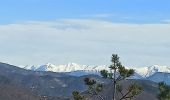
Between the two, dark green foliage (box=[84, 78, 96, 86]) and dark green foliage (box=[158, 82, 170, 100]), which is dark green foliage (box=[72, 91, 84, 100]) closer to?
dark green foliage (box=[84, 78, 96, 86])

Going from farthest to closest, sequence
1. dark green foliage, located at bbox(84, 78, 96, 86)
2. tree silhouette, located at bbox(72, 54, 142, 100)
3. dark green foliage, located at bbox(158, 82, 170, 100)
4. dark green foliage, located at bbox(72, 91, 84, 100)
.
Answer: dark green foliage, located at bbox(158, 82, 170, 100), dark green foliage, located at bbox(72, 91, 84, 100), dark green foliage, located at bbox(84, 78, 96, 86), tree silhouette, located at bbox(72, 54, 142, 100)

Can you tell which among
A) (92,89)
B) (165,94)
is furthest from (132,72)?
(165,94)

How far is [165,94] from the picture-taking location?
94.9 m

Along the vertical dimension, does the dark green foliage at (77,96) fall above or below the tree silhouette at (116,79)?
below

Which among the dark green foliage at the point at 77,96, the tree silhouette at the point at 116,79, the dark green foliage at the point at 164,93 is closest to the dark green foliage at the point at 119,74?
the tree silhouette at the point at 116,79

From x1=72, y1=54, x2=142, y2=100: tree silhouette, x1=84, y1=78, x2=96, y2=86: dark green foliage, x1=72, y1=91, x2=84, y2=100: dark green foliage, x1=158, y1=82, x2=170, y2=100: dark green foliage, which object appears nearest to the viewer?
x1=72, y1=54, x2=142, y2=100: tree silhouette

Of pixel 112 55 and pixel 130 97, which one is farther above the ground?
pixel 112 55

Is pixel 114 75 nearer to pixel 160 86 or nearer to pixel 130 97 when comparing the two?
pixel 130 97

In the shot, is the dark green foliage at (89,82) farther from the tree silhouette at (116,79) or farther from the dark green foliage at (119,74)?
the dark green foliage at (119,74)

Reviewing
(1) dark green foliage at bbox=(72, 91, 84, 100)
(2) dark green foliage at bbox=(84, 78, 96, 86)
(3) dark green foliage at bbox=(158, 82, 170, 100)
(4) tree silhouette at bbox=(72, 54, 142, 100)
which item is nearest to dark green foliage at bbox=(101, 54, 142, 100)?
(4) tree silhouette at bbox=(72, 54, 142, 100)

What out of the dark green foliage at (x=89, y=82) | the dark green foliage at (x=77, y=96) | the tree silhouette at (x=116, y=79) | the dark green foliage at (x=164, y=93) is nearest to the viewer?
the tree silhouette at (x=116, y=79)

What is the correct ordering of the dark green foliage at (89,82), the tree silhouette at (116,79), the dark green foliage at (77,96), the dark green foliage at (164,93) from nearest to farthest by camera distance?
1. the tree silhouette at (116,79)
2. the dark green foliage at (89,82)
3. the dark green foliage at (77,96)
4. the dark green foliage at (164,93)

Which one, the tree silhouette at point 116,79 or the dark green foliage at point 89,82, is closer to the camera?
the tree silhouette at point 116,79

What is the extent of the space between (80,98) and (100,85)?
2.56 meters
